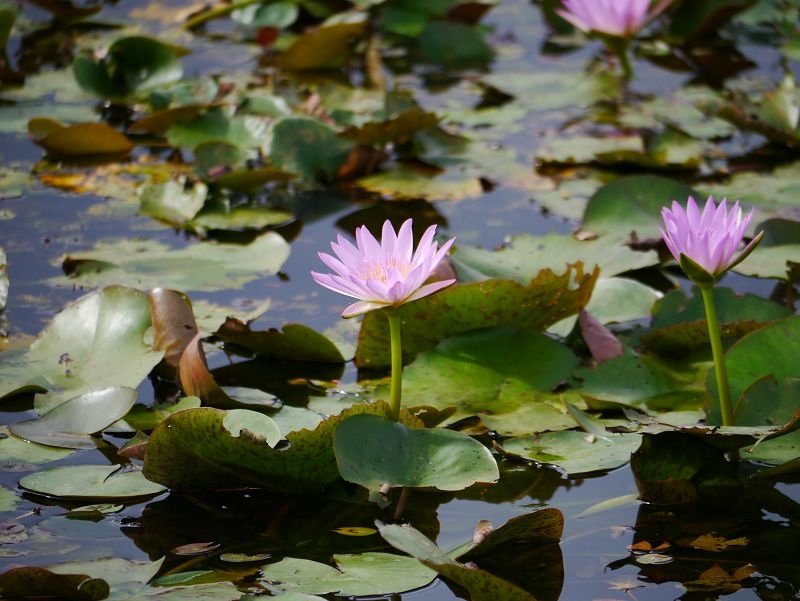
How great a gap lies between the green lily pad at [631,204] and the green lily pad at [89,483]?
112cm

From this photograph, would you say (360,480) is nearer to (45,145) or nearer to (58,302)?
(58,302)

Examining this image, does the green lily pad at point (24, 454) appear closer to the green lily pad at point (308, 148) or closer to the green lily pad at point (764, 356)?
the green lily pad at point (764, 356)

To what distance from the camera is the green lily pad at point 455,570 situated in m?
1.09

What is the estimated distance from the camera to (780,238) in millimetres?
2000

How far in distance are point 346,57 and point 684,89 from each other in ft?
3.27

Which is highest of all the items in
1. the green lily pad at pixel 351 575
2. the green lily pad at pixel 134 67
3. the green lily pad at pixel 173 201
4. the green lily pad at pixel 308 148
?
the green lily pad at pixel 134 67

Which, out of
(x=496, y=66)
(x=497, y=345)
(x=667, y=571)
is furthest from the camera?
(x=496, y=66)

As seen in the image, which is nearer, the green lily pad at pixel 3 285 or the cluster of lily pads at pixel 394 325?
the cluster of lily pads at pixel 394 325

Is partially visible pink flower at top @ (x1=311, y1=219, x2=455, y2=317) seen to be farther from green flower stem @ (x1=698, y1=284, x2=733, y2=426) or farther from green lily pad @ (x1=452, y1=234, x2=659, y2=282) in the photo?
green lily pad @ (x1=452, y1=234, x2=659, y2=282)

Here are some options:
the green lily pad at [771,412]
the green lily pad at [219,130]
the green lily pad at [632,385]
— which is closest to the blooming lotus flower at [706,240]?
the green lily pad at [771,412]

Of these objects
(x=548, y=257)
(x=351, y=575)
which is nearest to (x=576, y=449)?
(x=351, y=575)

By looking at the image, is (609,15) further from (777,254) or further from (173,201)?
(173,201)

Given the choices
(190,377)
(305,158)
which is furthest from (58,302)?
(305,158)

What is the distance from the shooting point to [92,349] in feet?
5.41
